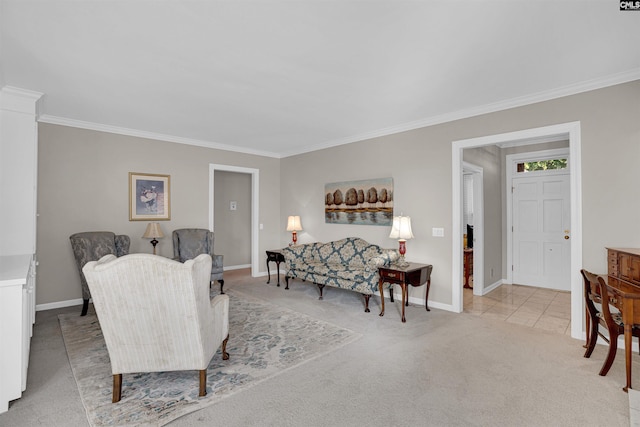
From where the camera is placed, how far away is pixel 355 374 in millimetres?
2605

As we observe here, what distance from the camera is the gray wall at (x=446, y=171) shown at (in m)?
3.07

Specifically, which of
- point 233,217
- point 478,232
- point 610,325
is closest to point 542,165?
point 478,232

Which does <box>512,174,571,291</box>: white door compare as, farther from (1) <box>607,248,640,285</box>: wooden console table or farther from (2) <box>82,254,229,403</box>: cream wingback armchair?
(2) <box>82,254,229,403</box>: cream wingback armchair

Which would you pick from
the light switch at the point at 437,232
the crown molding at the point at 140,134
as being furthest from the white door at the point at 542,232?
the crown molding at the point at 140,134

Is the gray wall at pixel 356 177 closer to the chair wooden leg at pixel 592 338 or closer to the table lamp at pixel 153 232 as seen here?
the table lamp at pixel 153 232

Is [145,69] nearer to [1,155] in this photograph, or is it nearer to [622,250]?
[1,155]

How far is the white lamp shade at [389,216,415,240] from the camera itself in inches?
174

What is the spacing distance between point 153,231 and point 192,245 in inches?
25.6

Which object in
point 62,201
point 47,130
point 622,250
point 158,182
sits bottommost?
point 622,250

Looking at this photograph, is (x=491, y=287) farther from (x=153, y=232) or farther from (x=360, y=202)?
(x=153, y=232)

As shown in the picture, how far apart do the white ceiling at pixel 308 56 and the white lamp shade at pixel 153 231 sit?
1.63m

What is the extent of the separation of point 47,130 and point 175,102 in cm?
207

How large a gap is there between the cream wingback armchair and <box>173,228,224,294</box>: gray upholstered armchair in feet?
9.27

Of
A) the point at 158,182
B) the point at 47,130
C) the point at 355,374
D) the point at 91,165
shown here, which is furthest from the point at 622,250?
the point at 47,130
